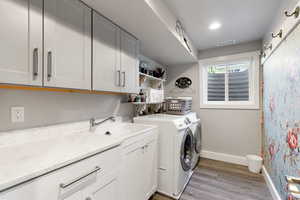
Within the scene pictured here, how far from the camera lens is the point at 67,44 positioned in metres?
1.12

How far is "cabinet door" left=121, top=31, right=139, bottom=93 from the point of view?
1694mm

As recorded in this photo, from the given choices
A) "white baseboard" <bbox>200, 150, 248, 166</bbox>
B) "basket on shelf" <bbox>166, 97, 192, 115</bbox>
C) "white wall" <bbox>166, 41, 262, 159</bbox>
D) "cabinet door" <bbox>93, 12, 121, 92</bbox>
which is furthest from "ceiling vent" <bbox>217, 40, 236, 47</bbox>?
"white baseboard" <bbox>200, 150, 248, 166</bbox>

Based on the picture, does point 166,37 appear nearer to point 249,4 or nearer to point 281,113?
point 249,4

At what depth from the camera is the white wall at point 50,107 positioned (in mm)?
1051

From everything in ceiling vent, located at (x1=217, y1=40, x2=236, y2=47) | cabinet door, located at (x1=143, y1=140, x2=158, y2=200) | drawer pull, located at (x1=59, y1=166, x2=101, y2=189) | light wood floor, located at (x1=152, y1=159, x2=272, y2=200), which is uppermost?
ceiling vent, located at (x1=217, y1=40, x2=236, y2=47)

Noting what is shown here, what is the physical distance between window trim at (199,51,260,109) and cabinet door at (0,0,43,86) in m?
2.94

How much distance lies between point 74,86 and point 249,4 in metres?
2.19

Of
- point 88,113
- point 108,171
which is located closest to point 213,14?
point 88,113

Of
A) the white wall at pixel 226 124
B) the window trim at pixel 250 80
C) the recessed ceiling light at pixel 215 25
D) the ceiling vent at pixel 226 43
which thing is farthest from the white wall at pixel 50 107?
the ceiling vent at pixel 226 43

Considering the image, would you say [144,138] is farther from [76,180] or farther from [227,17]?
[227,17]

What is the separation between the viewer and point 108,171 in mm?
1082

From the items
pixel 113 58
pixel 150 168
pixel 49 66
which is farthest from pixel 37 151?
pixel 150 168

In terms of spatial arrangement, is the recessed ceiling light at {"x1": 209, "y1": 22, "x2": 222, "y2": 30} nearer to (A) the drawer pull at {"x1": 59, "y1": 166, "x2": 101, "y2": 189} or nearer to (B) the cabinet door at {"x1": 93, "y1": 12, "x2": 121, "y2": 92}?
(B) the cabinet door at {"x1": 93, "y1": 12, "x2": 121, "y2": 92}

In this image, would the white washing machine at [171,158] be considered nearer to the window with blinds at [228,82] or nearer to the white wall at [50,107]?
the white wall at [50,107]
